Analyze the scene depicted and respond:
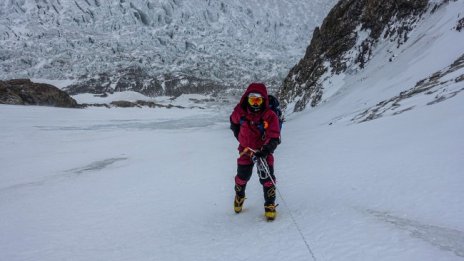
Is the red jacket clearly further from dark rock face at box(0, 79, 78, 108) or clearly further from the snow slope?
dark rock face at box(0, 79, 78, 108)

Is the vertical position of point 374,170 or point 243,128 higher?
point 243,128

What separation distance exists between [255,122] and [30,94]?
158 ft

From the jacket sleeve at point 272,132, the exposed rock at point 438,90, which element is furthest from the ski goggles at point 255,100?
the exposed rock at point 438,90

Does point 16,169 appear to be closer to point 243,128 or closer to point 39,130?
point 243,128

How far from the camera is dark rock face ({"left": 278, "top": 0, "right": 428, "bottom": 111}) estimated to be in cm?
2461

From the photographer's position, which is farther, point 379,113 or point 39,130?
point 39,130

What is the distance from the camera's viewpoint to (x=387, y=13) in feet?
89.0

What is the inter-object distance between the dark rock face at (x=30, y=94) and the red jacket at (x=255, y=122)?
42199 millimetres

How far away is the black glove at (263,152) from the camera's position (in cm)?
499

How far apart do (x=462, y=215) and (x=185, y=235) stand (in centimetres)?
319

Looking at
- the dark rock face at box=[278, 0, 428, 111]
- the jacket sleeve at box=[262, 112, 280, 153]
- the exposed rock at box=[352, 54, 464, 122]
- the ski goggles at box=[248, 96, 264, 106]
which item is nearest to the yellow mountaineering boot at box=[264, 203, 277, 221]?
the jacket sleeve at box=[262, 112, 280, 153]

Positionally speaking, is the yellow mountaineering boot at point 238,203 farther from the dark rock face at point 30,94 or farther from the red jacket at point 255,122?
the dark rock face at point 30,94

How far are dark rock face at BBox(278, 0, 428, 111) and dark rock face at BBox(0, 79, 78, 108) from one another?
30.5 m

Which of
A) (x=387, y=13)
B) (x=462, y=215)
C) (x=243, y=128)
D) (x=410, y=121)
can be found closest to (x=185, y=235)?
(x=243, y=128)
